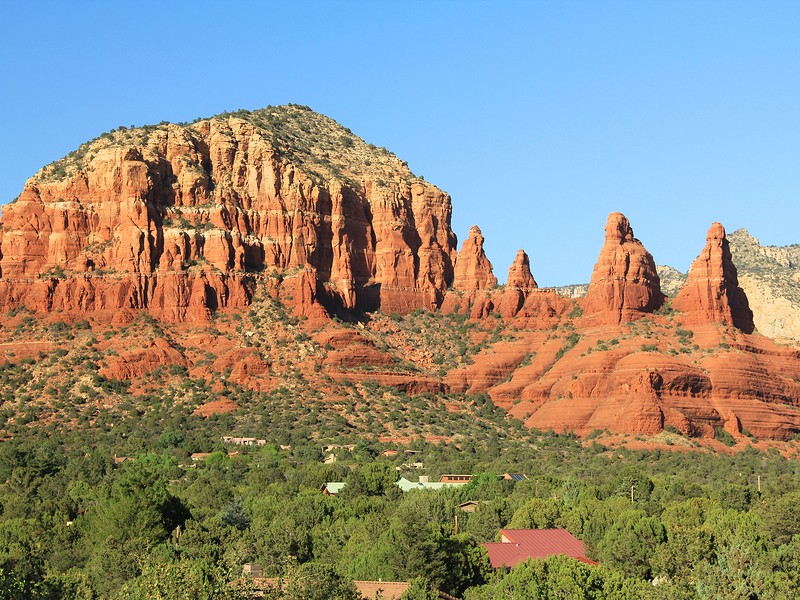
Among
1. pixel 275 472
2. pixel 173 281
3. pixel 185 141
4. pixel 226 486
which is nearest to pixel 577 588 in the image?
pixel 226 486

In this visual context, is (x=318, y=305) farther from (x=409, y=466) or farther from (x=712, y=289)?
(x=712, y=289)

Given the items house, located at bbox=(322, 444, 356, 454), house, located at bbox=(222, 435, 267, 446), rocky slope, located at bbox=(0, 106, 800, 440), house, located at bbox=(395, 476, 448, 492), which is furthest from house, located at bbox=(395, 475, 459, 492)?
rocky slope, located at bbox=(0, 106, 800, 440)

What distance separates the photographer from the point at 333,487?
132250 mm

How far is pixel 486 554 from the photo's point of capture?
288 feet

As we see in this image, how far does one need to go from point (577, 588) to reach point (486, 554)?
14856 millimetres

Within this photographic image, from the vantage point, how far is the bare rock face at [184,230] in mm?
180000

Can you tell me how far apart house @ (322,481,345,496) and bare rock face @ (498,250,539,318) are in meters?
65.1

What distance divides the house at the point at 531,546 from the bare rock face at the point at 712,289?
83.8 meters

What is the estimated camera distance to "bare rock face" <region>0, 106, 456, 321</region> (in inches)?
7087

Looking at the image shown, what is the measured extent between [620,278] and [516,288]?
50.7ft

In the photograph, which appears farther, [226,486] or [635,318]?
[635,318]

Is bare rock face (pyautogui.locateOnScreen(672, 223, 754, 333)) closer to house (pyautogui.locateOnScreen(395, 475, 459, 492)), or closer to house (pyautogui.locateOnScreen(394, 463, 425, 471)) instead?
house (pyautogui.locateOnScreen(394, 463, 425, 471))

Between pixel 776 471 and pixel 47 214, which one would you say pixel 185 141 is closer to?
pixel 47 214

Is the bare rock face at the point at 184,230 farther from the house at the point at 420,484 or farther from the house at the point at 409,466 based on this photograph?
the house at the point at 420,484
